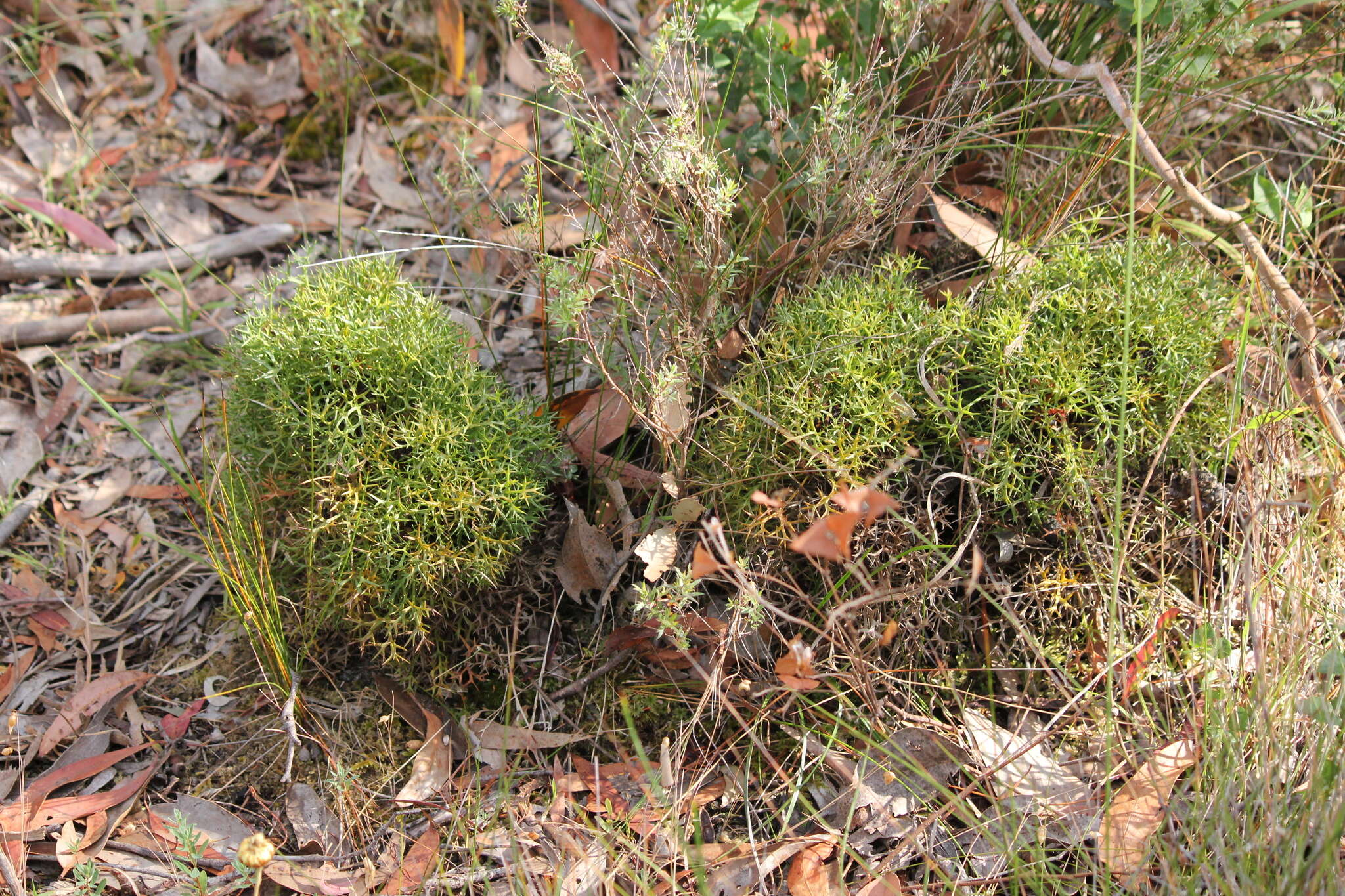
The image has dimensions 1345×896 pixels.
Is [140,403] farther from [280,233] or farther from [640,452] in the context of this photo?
[640,452]

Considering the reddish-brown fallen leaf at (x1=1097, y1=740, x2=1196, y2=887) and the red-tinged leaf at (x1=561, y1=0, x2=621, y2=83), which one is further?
the red-tinged leaf at (x1=561, y1=0, x2=621, y2=83)

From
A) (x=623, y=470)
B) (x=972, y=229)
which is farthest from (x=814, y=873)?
(x=972, y=229)

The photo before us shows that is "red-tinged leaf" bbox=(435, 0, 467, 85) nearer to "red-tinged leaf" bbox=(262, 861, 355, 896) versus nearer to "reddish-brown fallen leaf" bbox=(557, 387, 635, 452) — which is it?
"reddish-brown fallen leaf" bbox=(557, 387, 635, 452)

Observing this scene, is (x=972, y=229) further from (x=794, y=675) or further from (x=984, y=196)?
(x=794, y=675)

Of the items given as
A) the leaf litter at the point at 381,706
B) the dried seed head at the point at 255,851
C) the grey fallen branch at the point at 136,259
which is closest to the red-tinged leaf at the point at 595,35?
the leaf litter at the point at 381,706

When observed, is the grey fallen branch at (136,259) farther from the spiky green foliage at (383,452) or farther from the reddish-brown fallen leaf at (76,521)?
the spiky green foliage at (383,452)

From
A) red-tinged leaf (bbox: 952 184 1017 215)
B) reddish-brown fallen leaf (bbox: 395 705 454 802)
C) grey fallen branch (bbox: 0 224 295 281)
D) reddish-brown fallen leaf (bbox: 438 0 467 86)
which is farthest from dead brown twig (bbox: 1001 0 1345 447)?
grey fallen branch (bbox: 0 224 295 281)
